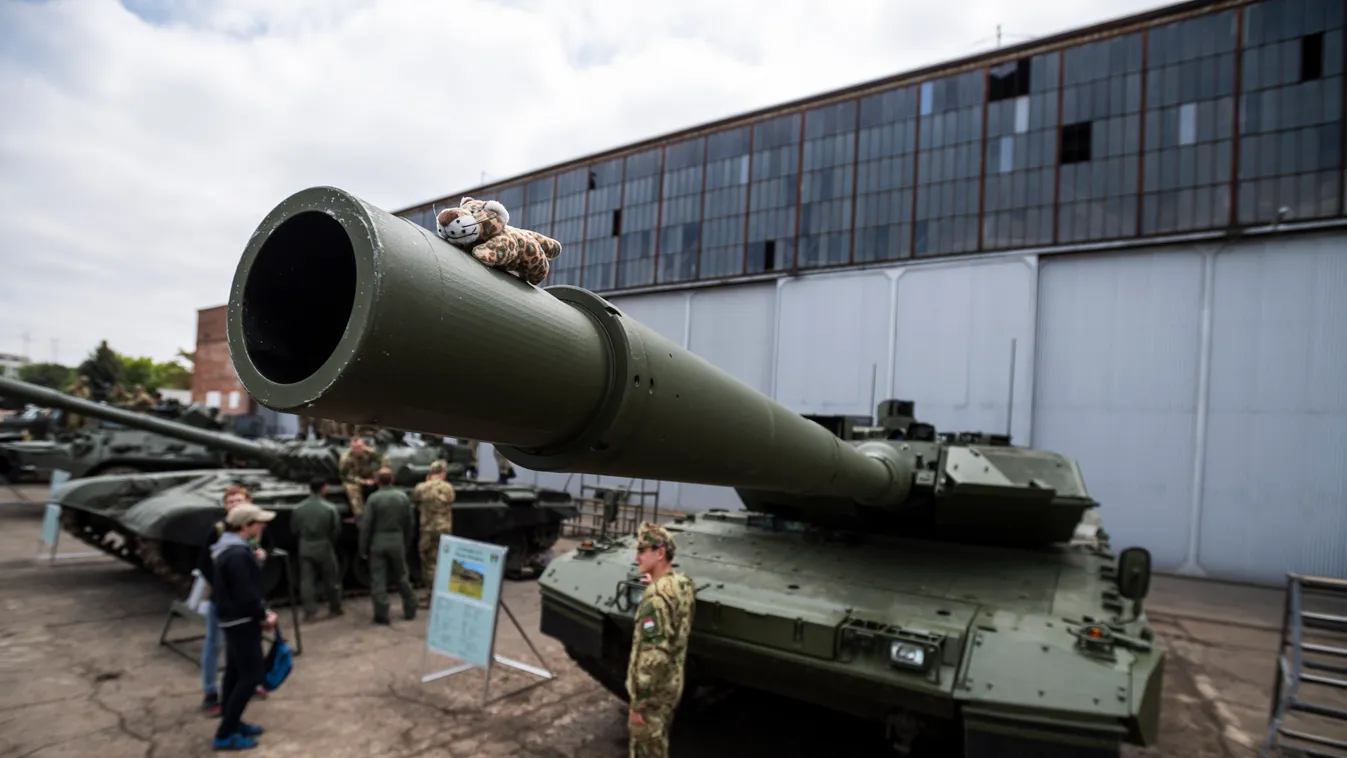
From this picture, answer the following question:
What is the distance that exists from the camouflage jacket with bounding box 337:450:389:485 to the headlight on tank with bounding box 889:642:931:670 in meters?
7.44

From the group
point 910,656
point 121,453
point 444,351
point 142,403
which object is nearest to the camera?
point 444,351

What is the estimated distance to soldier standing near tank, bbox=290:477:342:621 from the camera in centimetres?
814

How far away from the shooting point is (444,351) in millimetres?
1250

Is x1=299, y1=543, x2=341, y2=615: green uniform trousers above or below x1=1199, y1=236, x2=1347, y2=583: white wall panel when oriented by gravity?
below

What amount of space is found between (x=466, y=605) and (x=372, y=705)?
98 cm

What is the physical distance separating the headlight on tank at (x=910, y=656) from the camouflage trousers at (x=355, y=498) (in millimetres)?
7482

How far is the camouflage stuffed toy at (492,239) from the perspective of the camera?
4.80 ft

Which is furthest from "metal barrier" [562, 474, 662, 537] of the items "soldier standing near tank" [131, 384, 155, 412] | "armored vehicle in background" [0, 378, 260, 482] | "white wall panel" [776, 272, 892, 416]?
"soldier standing near tank" [131, 384, 155, 412]

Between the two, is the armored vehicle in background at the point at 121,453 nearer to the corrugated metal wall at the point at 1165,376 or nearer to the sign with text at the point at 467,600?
the sign with text at the point at 467,600

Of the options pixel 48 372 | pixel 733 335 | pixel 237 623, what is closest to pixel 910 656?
pixel 237 623

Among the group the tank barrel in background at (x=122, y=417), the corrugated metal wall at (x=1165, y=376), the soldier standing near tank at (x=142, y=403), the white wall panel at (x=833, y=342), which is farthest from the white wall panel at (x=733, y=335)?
Answer: the soldier standing near tank at (x=142, y=403)

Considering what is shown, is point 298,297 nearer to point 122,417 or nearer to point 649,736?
point 649,736

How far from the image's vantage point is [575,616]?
512cm

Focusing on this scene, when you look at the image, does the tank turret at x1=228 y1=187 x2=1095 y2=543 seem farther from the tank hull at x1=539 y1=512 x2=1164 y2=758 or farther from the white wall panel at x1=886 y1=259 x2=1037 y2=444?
the white wall panel at x1=886 y1=259 x2=1037 y2=444
